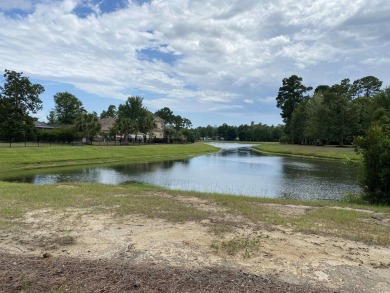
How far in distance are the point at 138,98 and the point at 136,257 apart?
8400 centimetres

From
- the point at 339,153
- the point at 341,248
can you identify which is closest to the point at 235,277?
the point at 341,248

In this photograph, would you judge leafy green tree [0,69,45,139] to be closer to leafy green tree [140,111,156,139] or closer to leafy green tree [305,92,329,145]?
leafy green tree [140,111,156,139]

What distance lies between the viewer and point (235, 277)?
483 cm

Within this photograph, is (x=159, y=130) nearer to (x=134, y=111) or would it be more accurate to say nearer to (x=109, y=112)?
(x=134, y=111)

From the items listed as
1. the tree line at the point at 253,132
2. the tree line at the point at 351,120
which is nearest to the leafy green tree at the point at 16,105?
the tree line at the point at 351,120

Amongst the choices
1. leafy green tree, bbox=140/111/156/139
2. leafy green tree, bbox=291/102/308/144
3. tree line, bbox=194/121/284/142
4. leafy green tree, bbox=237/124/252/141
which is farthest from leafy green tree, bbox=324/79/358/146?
leafy green tree, bbox=237/124/252/141

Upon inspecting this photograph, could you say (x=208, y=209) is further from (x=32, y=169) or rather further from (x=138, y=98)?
(x=138, y=98)

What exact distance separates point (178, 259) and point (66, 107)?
103 metres

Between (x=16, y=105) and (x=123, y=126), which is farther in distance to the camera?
(x=123, y=126)

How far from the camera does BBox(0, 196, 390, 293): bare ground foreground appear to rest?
178 inches

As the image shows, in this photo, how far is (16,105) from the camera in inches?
2283

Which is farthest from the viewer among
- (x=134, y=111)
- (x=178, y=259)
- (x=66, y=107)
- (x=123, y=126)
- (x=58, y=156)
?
(x=66, y=107)

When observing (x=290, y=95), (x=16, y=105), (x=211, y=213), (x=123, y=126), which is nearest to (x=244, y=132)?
(x=290, y=95)

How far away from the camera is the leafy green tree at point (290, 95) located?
9708 cm
